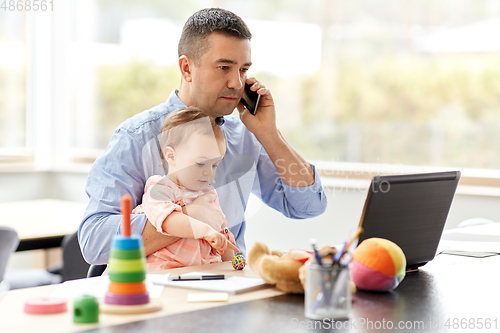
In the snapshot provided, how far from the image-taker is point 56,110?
418 centimetres

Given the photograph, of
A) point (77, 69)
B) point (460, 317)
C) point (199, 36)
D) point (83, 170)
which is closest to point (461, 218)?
point (199, 36)

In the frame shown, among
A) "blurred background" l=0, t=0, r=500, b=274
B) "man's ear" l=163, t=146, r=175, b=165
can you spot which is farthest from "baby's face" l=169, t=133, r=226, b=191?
"blurred background" l=0, t=0, r=500, b=274

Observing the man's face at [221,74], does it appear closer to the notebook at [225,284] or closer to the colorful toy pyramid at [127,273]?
the notebook at [225,284]

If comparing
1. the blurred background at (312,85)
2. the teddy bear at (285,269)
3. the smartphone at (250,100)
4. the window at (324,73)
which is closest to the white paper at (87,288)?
the teddy bear at (285,269)

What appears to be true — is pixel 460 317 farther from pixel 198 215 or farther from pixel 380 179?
pixel 198 215

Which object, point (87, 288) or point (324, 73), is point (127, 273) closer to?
point (87, 288)

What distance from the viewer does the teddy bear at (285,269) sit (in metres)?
1.02

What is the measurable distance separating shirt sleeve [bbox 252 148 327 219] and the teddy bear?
2.23 feet

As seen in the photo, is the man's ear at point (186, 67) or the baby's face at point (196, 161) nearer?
the baby's face at point (196, 161)

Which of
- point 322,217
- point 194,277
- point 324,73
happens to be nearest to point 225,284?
point 194,277

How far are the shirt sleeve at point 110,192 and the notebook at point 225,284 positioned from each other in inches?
12.3

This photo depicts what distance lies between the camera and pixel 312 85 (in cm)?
349

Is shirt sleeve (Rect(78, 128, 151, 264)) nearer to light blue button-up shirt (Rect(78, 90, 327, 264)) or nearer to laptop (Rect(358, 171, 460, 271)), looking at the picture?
light blue button-up shirt (Rect(78, 90, 327, 264))

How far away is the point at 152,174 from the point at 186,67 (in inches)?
14.9
